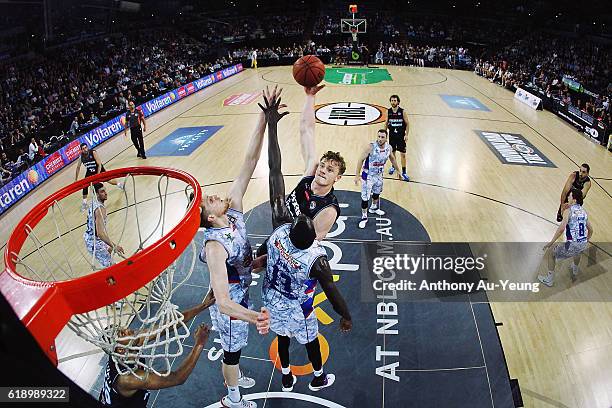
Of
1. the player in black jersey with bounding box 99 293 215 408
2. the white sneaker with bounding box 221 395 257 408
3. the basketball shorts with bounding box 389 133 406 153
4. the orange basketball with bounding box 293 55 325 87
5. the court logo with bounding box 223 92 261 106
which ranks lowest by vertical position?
the white sneaker with bounding box 221 395 257 408

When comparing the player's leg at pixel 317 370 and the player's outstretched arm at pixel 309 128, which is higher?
the player's outstretched arm at pixel 309 128

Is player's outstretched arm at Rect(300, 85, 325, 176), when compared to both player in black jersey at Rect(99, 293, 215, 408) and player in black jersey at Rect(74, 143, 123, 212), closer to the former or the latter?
player in black jersey at Rect(99, 293, 215, 408)

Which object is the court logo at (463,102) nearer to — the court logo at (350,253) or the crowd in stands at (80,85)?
the court logo at (350,253)

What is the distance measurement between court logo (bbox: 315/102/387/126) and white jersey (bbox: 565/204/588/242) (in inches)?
384

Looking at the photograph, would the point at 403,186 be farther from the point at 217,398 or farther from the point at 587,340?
the point at 217,398

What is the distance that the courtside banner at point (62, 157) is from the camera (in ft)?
33.4

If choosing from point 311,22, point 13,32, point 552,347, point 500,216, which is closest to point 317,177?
point 552,347

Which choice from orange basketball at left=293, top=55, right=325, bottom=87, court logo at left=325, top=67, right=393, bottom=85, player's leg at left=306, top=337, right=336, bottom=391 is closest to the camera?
player's leg at left=306, top=337, right=336, bottom=391

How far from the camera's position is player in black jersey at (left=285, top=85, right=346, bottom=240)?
479 centimetres

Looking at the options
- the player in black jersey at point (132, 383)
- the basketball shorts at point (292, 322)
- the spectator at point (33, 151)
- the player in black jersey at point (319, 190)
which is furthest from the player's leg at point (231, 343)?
the spectator at point (33, 151)

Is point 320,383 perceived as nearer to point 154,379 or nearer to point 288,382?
point 288,382

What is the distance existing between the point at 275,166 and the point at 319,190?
0.57 metres

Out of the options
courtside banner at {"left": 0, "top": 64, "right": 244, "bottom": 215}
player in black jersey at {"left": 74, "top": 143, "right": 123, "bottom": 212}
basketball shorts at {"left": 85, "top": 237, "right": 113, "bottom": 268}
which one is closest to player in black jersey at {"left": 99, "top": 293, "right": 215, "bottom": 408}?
basketball shorts at {"left": 85, "top": 237, "right": 113, "bottom": 268}

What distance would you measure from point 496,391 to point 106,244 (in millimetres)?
5360
